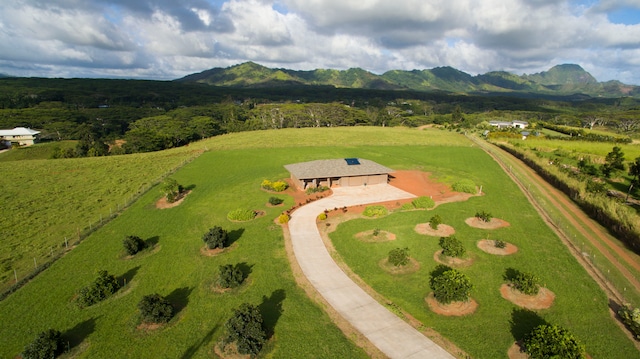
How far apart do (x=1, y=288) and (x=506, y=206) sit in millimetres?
49453

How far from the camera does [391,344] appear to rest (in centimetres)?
1750

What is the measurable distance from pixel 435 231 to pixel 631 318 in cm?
1507

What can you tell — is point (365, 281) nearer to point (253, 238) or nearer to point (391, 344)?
point (391, 344)

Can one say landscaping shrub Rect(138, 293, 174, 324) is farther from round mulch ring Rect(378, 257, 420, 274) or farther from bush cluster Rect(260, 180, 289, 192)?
bush cluster Rect(260, 180, 289, 192)

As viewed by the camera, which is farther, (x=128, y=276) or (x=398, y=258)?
(x=398, y=258)

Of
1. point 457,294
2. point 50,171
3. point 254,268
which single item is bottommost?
point 50,171

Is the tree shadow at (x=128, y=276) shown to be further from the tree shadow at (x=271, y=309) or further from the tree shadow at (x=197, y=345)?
the tree shadow at (x=271, y=309)

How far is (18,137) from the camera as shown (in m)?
105

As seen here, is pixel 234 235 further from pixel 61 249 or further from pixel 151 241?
pixel 61 249

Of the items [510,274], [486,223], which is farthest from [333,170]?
[510,274]

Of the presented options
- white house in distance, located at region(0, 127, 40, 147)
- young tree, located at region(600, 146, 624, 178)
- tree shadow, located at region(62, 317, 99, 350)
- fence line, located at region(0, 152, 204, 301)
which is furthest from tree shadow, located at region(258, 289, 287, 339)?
white house in distance, located at region(0, 127, 40, 147)

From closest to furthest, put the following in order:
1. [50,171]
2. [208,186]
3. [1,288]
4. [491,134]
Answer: [1,288]
[208,186]
[50,171]
[491,134]

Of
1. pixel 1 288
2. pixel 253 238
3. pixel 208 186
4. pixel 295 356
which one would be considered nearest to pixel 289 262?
pixel 253 238

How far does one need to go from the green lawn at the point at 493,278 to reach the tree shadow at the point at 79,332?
1752 centimetres
